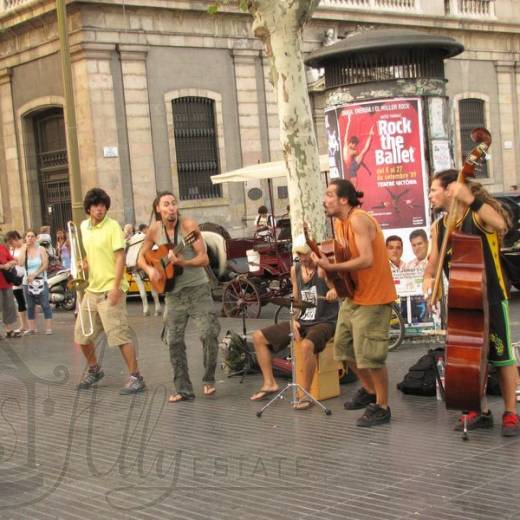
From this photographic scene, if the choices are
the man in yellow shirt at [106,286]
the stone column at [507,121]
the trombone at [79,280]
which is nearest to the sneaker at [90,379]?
the man in yellow shirt at [106,286]

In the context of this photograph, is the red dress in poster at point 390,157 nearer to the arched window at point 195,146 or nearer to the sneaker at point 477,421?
the sneaker at point 477,421

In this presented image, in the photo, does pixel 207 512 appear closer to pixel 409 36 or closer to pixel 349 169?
pixel 349 169

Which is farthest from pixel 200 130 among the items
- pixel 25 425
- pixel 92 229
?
pixel 25 425

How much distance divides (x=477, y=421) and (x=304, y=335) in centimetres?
169

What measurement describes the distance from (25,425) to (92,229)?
2090mm

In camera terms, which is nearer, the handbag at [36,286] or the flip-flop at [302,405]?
the flip-flop at [302,405]

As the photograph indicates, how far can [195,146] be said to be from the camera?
23.6 meters

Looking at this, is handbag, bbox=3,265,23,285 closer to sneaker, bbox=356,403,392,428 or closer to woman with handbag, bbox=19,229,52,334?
woman with handbag, bbox=19,229,52,334

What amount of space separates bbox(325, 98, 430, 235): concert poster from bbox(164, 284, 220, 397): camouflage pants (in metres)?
2.88

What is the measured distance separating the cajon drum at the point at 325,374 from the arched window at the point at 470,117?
71.8 ft

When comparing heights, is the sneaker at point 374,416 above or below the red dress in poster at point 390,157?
below

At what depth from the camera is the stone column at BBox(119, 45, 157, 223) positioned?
2200 cm

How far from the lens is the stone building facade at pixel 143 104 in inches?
852

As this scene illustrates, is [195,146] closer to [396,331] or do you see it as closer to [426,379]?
[396,331]
